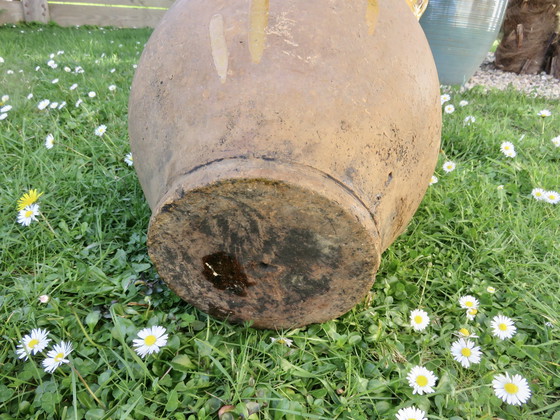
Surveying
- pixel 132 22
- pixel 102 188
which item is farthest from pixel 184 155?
pixel 132 22

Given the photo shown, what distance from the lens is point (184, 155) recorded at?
1.20 meters

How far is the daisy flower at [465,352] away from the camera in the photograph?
4.53 feet

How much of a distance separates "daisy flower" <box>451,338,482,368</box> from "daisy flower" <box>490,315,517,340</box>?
0.35ft

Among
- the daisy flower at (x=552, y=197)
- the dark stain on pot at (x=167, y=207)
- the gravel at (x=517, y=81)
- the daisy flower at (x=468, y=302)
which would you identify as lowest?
the gravel at (x=517, y=81)

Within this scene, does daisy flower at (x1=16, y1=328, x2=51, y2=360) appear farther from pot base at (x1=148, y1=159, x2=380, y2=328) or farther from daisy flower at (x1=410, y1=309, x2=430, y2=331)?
daisy flower at (x1=410, y1=309, x2=430, y2=331)

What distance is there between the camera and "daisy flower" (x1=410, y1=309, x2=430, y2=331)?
1505 millimetres

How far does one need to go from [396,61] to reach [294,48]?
1.03 feet

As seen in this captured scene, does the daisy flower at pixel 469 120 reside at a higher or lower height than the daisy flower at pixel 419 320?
higher

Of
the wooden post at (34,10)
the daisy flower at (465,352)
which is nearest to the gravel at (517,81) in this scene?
the daisy flower at (465,352)

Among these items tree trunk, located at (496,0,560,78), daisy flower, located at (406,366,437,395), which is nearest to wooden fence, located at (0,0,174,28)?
tree trunk, located at (496,0,560,78)

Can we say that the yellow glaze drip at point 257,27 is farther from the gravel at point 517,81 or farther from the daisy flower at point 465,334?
the gravel at point 517,81

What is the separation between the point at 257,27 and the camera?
1223mm

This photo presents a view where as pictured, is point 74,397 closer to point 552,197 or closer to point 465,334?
point 465,334

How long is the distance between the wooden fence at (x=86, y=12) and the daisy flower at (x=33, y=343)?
7.01 metres
